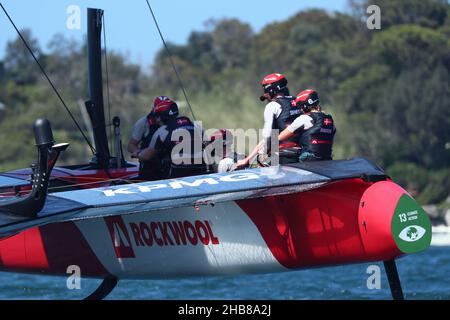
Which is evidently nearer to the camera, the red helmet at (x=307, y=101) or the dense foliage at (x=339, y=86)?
the red helmet at (x=307, y=101)

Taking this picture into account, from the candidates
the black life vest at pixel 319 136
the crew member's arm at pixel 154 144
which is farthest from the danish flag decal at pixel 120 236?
the black life vest at pixel 319 136

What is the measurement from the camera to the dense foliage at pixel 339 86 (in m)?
33.7

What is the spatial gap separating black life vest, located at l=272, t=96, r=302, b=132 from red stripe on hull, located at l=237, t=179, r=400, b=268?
0.78 metres

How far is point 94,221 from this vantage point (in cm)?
935

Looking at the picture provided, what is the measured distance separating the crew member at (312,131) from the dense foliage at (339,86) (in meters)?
22.2

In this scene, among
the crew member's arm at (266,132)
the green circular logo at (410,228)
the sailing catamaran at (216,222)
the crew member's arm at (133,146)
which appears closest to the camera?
the sailing catamaran at (216,222)

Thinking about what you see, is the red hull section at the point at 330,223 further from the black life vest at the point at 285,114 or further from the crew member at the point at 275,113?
the black life vest at the point at 285,114

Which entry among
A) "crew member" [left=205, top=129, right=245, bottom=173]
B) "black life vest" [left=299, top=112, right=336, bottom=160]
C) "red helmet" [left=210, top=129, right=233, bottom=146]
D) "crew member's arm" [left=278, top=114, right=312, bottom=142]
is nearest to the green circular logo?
"black life vest" [left=299, top=112, right=336, bottom=160]

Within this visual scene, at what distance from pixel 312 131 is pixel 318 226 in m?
0.81

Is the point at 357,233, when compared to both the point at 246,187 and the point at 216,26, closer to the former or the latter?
the point at 246,187

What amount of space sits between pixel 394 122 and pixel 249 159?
26.2 metres

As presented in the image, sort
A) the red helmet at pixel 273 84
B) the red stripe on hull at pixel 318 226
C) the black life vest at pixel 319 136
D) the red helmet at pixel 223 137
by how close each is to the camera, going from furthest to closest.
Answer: the red helmet at pixel 223 137 → the red helmet at pixel 273 84 → the black life vest at pixel 319 136 → the red stripe on hull at pixel 318 226

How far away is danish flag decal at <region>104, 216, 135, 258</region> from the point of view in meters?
9.30

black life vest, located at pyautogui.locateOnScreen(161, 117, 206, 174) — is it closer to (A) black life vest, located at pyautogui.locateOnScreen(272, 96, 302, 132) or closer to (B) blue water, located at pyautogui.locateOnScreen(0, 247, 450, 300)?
(A) black life vest, located at pyautogui.locateOnScreen(272, 96, 302, 132)
